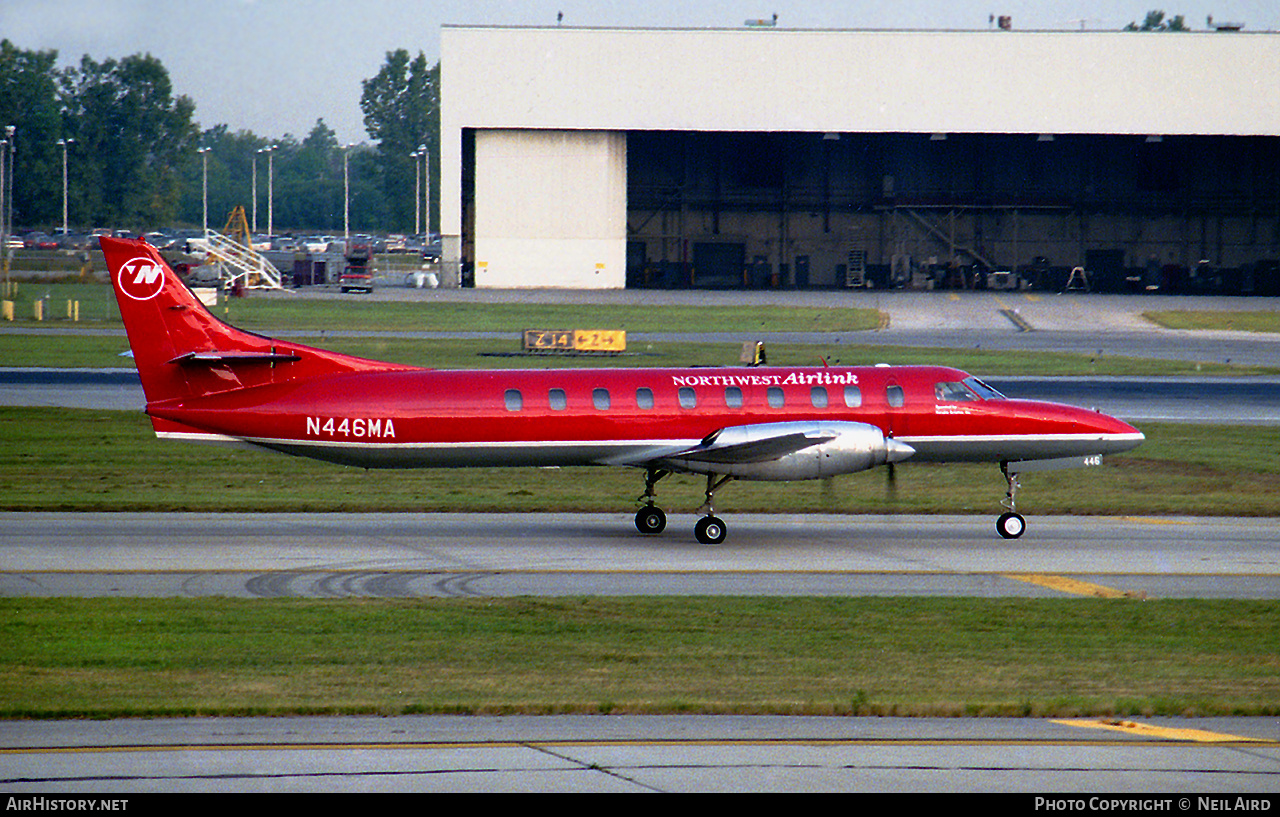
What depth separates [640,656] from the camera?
54.0ft

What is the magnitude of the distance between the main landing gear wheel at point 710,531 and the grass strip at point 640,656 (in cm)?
482

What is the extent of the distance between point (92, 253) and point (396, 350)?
249 ft

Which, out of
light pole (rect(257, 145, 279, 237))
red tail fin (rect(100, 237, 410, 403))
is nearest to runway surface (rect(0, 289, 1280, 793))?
red tail fin (rect(100, 237, 410, 403))

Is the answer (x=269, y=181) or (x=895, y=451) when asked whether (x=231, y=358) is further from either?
(x=269, y=181)

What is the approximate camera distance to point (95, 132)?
96875mm

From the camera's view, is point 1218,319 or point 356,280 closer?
point 1218,319

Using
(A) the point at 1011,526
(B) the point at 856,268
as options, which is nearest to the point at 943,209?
(B) the point at 856,268

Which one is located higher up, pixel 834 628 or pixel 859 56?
pixel 859 56

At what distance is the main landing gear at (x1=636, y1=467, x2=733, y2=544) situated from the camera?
24.9 m

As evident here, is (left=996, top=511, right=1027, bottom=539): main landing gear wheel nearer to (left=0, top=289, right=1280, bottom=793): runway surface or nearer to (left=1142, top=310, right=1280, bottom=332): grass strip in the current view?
(left=0, top=289, right=1280, bottom=793): runway surface

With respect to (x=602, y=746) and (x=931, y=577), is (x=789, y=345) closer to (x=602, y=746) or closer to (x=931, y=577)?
(x=931, y=577)

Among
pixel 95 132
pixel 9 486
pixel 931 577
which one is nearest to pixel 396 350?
pixel 9 486

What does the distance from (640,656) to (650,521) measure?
31.5 feet

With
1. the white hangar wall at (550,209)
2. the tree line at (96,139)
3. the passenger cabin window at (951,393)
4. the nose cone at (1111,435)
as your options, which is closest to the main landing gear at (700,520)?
the passenger cabin window at (951,393)
